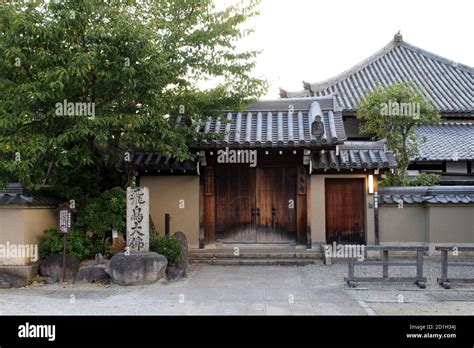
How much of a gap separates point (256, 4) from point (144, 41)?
442cm

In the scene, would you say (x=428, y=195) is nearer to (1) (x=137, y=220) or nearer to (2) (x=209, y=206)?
(2) (x=209, y=206)

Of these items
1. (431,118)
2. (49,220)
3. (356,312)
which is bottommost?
(356,312)

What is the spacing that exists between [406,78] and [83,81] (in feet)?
61.3

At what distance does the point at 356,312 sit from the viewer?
8.57m

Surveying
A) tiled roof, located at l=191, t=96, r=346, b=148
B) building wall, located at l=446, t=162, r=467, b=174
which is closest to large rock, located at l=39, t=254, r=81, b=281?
tiled roof, located at l=191, t=96, r=346, b=148

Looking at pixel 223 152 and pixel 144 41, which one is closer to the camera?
pixel 144 41

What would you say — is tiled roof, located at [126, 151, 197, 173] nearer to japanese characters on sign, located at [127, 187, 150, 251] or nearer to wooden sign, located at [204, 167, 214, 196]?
wooden sign, located at [204, 167, 214, 196]

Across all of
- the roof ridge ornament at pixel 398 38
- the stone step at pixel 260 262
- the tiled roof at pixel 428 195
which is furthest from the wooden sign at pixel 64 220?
the roof ridge ornament at pixel 398 38

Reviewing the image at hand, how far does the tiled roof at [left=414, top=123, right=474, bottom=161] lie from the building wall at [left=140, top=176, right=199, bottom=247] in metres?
8.70

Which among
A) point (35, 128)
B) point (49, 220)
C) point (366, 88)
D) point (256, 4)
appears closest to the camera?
point (35, 128)

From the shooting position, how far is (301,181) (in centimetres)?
1550

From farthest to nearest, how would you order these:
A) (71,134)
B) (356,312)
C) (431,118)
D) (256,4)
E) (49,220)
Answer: (431,118) < (256,4) < (49,220) < (71,134) < (356,312)

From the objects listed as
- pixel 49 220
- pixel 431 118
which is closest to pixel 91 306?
pixel 49 220

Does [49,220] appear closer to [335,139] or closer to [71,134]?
[71,134]
